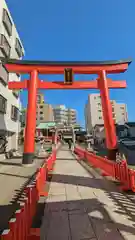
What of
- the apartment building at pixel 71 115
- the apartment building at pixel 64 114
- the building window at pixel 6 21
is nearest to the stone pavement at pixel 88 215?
the building window at pixel 6 21

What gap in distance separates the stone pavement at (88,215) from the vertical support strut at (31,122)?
5630 millimetres

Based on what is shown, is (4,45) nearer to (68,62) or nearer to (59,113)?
(68,62)

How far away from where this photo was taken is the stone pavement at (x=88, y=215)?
123 inches

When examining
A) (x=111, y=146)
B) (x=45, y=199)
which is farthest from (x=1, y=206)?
(x=111, y=146)

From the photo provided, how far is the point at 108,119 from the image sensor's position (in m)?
12.2

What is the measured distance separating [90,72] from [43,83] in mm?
3887

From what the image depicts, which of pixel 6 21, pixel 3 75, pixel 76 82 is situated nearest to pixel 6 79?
pixel 3 75

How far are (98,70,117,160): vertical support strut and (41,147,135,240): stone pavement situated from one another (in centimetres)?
584

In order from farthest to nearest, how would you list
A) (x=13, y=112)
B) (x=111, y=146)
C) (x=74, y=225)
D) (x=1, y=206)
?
(x=13, y=112), (x=111, y=146), (x=1, y=206), (x=74, y=225)

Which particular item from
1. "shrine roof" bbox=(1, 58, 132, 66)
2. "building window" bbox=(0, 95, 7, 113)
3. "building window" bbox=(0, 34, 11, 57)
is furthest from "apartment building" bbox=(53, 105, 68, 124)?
"shrine roof" bbox=(1, 58, 132, 66)

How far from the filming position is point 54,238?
3041 mm

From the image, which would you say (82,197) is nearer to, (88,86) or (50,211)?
(50,211)

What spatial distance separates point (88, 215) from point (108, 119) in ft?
29.4

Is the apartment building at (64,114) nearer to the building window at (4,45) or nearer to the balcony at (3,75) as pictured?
the building window at (4,45)
